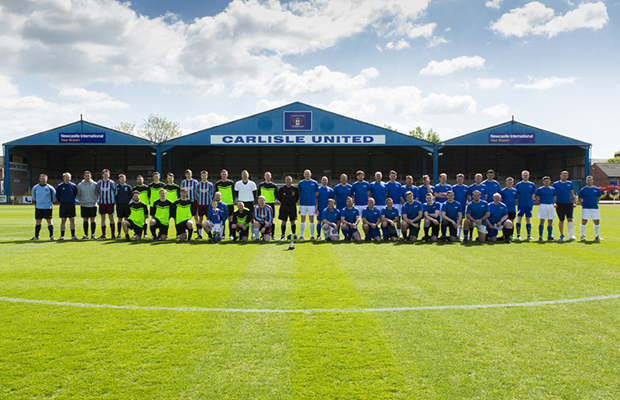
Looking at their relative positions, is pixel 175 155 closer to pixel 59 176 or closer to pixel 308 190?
pixel 59 176

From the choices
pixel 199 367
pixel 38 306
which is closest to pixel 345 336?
pixel 199 367

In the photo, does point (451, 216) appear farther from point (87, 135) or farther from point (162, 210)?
point (87, 135)

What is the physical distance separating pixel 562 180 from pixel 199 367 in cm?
1121

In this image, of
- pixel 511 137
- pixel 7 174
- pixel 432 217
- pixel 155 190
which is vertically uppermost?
pixel 511 137

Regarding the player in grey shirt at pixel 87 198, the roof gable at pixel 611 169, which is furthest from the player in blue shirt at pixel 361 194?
the roof gable at pixel 611 169

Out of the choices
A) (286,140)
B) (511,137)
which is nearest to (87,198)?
(286,140)

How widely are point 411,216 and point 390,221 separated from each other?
25.8 inches

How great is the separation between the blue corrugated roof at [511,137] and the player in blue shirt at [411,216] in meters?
26.0

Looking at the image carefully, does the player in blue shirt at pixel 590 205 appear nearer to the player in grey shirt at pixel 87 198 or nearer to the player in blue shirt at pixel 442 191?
the player in blue shirt at pixel 442 191

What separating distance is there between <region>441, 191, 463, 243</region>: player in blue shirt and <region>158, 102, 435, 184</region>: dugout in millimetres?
23194

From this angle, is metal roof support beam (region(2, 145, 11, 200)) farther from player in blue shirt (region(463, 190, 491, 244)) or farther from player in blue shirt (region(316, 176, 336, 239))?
player in blue shirt (region(463, 190, 491, 244))

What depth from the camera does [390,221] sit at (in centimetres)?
1034

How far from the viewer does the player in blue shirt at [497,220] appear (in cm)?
1009

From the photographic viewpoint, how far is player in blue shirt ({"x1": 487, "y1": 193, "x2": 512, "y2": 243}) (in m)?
10.1
